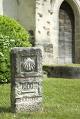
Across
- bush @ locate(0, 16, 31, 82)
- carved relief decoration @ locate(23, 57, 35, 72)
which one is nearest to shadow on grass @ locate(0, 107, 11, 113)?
carved relief decoration @ locate(23, 57, 35, 72)

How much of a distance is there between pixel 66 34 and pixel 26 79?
434 inches

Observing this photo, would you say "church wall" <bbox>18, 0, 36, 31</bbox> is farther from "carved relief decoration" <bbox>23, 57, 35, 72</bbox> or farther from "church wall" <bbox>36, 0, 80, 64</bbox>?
"carved relief decoration" <bbox>23, 57, 35, 72</bbox>

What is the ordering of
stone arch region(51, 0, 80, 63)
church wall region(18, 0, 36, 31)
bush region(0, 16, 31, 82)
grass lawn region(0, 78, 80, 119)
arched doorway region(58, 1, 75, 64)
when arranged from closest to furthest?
grass lawn region(0, 78, 80, 119), bush region(0, 16, 31, 82), church wall region(18, 0, 36, 31), stone arch region(51, 0, 80, 63), arched doorway region(58, 1, 75, 64)

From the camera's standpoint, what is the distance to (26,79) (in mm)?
7559

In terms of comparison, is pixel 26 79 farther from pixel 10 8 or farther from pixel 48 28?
pixel 48 28

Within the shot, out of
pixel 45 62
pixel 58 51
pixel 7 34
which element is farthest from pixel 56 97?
pixel 58 51

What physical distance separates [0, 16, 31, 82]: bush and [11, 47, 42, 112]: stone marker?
151 inches

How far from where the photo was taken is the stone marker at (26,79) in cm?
747

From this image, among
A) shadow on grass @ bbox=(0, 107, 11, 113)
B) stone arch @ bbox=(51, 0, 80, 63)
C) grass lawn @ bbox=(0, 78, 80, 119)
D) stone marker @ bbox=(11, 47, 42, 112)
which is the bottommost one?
grass lawn @ bbox=(0, 78, 80, 119)

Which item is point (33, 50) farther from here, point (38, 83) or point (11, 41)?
point (11, 41)

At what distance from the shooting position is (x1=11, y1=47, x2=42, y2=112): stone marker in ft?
24.5

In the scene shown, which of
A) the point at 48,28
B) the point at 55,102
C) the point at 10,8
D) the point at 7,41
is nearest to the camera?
the point at 55,102

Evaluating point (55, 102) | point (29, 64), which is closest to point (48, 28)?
point (55, 102)

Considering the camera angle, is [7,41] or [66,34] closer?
[7,41]
